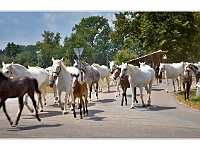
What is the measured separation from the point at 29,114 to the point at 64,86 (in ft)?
2.42

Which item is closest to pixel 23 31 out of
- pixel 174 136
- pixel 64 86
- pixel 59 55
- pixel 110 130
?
pixel 59 55

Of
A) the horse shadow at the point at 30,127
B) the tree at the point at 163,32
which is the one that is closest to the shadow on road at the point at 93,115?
the horse shadow at the point at 30,127

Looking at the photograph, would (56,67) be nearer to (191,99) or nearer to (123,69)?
(123,69)

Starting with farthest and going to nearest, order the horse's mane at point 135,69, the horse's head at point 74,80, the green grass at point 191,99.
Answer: the horse's mane at point 135,69 < the green grass at point 191,99 < the horse's head at point 74,80

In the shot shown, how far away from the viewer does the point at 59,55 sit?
19.7 ft

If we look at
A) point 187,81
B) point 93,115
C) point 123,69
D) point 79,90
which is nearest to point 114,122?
point 93,115

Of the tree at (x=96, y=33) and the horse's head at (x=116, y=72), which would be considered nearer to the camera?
the tree at (x=96, y=33)

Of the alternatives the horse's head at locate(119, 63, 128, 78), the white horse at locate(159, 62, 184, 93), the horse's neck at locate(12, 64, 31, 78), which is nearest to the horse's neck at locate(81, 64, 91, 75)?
the horse's head at locate(119, 63, 128, 78)

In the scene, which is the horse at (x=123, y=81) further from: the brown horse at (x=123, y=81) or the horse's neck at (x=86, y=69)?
the horse's neck at (x=86, y=69)

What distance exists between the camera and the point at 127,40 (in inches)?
238

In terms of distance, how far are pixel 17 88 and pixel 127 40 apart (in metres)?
1.80

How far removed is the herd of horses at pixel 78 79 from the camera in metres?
5.79

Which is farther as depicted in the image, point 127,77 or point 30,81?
point 127,77
